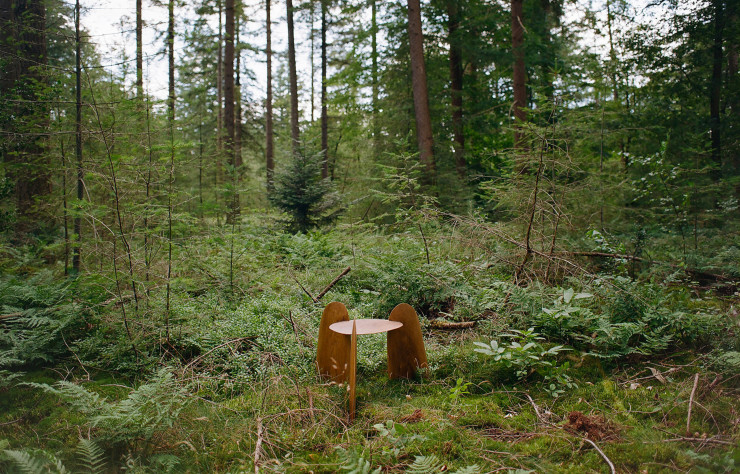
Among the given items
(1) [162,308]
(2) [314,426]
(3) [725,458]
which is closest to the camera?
(3) [725,458]

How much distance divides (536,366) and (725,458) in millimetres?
1562

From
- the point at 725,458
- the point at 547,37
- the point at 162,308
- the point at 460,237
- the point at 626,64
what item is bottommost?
the point at 725,458

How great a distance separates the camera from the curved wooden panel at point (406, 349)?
3.41 m

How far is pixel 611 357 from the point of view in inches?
133

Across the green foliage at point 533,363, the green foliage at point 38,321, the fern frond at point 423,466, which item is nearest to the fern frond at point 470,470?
the fern frond at point 423,466

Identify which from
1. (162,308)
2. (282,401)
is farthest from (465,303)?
(162,308)

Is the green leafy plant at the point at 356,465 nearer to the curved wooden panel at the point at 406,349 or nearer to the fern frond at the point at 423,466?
the fern frond at the point at 423,466

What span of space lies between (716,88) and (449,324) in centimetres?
1090

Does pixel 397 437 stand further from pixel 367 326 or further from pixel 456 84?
pixel 456 84

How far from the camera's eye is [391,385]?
336cm

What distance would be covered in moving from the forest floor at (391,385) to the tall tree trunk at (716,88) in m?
7.08

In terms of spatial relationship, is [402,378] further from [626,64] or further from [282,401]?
[626,64]

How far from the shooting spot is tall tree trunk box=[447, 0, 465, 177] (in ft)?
41.6

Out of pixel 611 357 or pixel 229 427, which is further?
pixel 611 357
